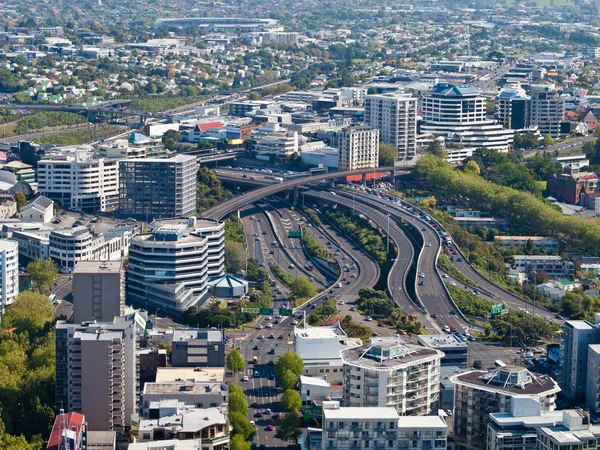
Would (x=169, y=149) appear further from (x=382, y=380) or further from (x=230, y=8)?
(x=230, y=8)

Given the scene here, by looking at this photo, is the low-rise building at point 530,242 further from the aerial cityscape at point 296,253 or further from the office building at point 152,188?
the office building at point 152,188

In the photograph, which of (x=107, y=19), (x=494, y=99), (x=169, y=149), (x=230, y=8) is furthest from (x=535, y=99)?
(x=230, y=8)

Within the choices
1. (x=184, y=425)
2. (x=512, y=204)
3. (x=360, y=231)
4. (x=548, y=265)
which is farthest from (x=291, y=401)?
(x=512, y=204)

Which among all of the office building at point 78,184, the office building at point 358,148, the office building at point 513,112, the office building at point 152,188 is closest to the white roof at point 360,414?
the office building at point 152,188

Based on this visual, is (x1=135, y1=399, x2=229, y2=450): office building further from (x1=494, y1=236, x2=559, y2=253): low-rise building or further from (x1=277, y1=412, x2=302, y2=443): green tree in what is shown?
(x1=494, y1=236, x2=559, y2=253): low-rise building

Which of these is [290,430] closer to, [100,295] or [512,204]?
[100,295]

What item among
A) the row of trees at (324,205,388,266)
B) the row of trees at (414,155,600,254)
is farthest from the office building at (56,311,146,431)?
the row of trees at (414,155,600,254)
